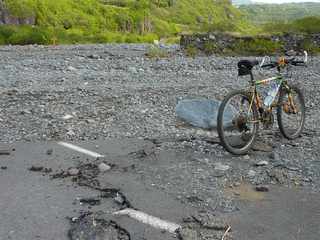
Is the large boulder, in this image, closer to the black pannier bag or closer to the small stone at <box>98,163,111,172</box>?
the black pannier bag

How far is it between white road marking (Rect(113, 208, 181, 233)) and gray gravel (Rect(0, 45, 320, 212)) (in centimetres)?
59

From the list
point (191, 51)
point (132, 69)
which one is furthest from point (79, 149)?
point (191, 51)

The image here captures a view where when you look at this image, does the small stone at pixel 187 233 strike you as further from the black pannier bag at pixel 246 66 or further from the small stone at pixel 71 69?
the small stone at pixel 71 69

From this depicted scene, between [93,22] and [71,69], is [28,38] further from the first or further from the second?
[93,22]

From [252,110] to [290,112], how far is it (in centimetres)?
112

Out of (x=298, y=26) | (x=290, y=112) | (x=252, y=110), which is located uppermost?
(x=298, y=26)

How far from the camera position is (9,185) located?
6.13 meters

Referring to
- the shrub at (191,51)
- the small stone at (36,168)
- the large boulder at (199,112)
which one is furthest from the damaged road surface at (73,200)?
the shrub at (191,51)

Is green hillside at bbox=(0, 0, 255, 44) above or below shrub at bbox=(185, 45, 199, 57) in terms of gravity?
below

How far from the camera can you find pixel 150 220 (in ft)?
16.7

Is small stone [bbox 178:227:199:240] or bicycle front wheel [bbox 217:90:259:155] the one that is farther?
bicycle front wheel [bbox 217:90:259:155]

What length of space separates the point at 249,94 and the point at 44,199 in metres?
3.29

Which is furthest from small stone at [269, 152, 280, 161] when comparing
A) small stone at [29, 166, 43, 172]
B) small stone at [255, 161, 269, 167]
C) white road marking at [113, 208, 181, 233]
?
small stone at [29, 166, 43, 172]

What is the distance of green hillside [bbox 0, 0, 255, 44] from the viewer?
34109 millimetres
